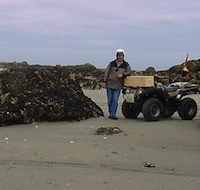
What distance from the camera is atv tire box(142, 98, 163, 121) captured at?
9938mm

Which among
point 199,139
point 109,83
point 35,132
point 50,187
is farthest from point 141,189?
point 109,83

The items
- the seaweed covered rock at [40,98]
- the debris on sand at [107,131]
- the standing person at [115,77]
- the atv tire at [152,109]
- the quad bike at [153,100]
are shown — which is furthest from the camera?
the standing person at [115,77]

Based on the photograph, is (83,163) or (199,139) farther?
(199,139)

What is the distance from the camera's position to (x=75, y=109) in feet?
33.1

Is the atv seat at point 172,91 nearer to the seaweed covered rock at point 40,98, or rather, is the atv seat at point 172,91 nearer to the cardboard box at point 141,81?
the cardboard box at point 141,81

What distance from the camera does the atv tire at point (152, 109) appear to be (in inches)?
391

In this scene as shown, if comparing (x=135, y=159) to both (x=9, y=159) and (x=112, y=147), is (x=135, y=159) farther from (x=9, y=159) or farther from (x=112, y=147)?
(x=9, y=159)

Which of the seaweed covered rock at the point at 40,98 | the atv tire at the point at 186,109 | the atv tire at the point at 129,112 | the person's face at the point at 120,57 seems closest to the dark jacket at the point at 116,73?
the person's face at the point at 120,57

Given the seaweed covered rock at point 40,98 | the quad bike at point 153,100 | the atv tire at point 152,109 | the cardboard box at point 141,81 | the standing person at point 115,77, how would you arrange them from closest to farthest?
the seaweed covered rock at point 40,98 < the atv tire at point 152,109 < the quad bike at point 153,100 < the cardboard box at point 141,81 < the standing person at point 115,77

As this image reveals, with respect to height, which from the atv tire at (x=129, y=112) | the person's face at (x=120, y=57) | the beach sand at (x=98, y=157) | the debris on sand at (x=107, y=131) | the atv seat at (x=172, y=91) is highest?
the person's face at (x=120, y=57)

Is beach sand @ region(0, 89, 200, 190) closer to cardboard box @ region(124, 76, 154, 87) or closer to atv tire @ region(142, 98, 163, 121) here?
atv tire @ region(142, 98, 163, 121)

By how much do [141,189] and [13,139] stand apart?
3400mm

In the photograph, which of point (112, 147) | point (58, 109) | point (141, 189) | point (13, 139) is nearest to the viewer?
point (141, 189)

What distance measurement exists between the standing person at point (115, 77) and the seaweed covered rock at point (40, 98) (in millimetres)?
484
